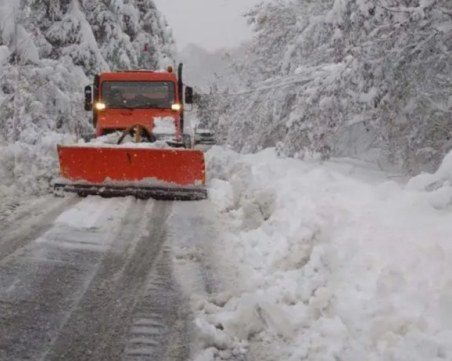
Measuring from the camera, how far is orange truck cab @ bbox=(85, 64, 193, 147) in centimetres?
1135

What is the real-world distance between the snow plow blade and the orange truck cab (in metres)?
2.09

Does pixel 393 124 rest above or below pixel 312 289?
above

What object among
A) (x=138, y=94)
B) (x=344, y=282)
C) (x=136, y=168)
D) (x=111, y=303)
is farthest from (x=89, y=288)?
(x=138, y=94)

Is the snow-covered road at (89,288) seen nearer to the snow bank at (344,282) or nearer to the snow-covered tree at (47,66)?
→ the snow bank at (344,282)

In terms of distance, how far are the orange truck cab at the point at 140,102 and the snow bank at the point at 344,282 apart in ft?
17.3

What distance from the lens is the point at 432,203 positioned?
16.7 ft

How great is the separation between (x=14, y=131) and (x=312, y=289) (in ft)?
39.0

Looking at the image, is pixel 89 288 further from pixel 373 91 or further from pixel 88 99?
pixel 88 99

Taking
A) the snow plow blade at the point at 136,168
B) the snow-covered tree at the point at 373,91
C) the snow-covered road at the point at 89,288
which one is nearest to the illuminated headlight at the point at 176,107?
the snow-covered tree at the point at 373,91

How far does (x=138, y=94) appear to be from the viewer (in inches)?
463

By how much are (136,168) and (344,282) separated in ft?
18.1

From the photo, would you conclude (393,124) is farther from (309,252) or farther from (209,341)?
(209,341)

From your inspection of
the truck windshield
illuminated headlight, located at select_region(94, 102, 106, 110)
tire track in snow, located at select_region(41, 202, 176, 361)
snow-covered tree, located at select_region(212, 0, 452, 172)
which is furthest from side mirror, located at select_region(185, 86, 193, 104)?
tire track in snow, located at select_region(41, 202, 176, 361)

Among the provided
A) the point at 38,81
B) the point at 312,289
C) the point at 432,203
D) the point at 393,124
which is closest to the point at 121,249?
the point at 312,289
